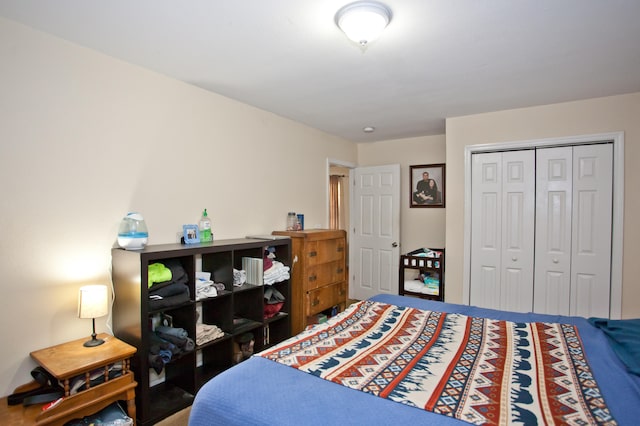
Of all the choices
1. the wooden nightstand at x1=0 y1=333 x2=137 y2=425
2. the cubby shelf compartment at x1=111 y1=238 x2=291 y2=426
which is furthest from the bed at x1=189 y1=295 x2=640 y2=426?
the cubby shelf compartment at x1=111 y1=238 x2=291 y2=426

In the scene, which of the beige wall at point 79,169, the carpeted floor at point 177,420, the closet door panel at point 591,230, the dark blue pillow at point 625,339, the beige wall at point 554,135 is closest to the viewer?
the dark blue pillow at point 625,339

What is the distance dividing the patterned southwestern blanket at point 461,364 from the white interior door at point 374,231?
254 centimetres

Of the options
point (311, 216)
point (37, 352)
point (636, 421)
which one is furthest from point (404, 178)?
point (37, 352)

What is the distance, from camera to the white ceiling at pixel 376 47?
66.6 inches

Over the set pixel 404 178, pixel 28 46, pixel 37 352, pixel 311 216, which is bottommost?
pixel 37 352

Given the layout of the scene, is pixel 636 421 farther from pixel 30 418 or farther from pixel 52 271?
pixel 52 271

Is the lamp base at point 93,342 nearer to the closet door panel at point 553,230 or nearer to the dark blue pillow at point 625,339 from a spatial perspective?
the dark blue pillow at point 625,339

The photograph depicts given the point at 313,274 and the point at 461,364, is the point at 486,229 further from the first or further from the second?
the point at 461,364

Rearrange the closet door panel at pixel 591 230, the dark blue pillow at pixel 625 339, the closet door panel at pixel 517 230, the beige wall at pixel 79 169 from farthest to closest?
the closet door panel at pixel 517 230, the closet door panel at pixel 591 230, the beige wall at pixel 79 169, the dark blue pillow at pixel 625 339

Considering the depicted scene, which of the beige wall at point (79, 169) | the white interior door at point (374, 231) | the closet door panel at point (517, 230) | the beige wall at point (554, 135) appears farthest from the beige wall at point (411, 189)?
the beige wall at point (79, 169)

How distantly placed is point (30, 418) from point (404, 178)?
4.33 metres

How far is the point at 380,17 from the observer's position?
5.51ft

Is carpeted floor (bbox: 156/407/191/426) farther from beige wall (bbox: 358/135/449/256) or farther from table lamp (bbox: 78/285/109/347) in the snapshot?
beige wall (bbox: 358/135/449/256)

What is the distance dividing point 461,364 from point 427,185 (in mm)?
3377
